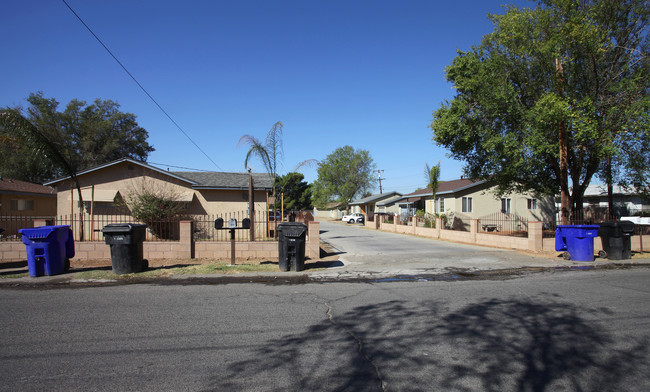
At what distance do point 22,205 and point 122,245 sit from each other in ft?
56.5

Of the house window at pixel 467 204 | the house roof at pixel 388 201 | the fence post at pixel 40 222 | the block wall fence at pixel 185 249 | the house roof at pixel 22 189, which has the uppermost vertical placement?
the house roof at pixel 22 189

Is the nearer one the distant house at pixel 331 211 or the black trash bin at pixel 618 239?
the black trash bin at pixel 618 239

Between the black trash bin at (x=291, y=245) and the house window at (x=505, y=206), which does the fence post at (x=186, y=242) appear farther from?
the house window at (x=505, y=206)

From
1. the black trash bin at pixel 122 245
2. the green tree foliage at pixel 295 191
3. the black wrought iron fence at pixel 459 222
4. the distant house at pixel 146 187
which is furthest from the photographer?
the green tree foliage at pixel 295 191

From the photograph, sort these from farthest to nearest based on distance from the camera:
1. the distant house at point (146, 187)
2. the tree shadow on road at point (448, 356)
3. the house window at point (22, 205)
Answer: the house window at point (22, 205) < the distant house at point (146, 187) < the tree shadow on road at point (448, 356)

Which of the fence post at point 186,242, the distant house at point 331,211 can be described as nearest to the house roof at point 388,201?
the distant house at point 331,211

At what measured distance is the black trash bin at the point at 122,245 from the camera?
9602 millimetres

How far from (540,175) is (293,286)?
667 inches

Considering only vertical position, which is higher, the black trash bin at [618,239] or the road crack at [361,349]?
the black trash bin at [618,239]

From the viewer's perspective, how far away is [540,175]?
20062 millimetres

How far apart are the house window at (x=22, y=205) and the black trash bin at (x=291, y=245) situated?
19407 mm

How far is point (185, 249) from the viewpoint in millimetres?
11695

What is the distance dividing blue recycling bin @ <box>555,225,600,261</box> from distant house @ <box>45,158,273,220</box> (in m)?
12.2

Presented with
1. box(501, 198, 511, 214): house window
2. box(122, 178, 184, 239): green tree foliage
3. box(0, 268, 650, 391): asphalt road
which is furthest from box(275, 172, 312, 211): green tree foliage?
box(0, 268, 650, 391): asphalt road
